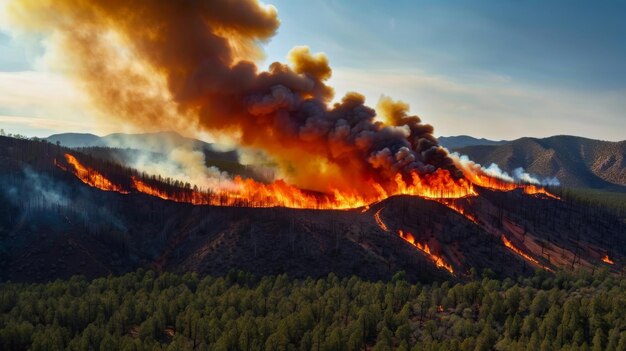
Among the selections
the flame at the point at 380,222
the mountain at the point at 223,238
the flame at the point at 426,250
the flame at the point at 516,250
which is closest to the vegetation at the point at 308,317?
the mountain at the point at 223,238

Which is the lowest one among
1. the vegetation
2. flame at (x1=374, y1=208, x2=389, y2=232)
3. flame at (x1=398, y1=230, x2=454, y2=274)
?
the vegetation

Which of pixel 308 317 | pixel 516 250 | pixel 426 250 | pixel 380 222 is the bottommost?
pixel 308 317

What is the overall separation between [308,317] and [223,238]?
6798 cm

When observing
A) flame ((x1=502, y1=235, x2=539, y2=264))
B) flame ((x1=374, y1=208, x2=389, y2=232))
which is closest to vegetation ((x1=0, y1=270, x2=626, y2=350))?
flame ((x1=502, y1=235, x2=539, y2=264))

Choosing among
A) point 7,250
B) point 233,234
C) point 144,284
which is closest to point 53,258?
point 7,250

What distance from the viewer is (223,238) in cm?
17438

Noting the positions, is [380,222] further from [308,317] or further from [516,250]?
[308,317]

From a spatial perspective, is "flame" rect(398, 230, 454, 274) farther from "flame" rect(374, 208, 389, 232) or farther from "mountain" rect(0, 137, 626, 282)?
"flame" rect(374, 208, 389, 232)

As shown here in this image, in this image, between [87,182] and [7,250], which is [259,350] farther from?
[87,182]

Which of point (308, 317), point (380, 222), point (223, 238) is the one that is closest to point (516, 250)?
point (380, 222)

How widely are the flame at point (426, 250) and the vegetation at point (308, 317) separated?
106 ft

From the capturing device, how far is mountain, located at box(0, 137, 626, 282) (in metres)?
162

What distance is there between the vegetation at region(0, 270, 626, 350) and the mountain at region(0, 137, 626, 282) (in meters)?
23.0

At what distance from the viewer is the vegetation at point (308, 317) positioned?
10119 centimetres
